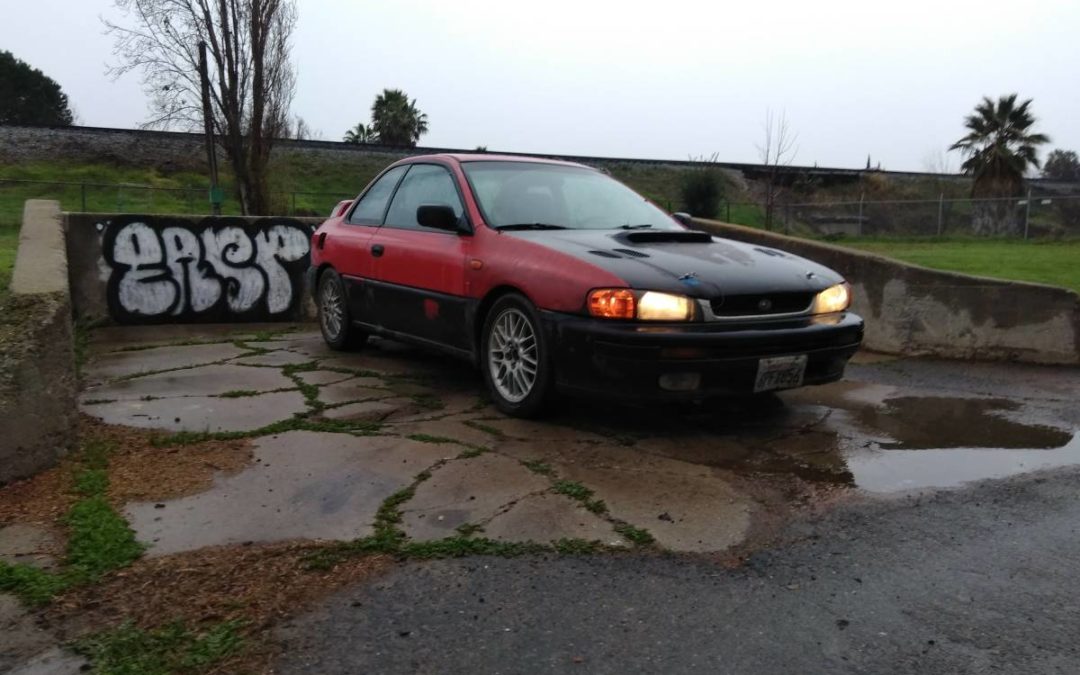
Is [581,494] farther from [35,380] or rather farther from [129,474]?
[35,380]

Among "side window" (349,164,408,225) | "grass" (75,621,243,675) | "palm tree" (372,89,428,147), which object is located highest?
"palm tree" (372,89,428,147)

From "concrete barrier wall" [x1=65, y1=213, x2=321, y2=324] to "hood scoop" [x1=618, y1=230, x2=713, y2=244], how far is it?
5.06 meters

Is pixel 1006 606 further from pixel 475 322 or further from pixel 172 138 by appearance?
pixel 172 138

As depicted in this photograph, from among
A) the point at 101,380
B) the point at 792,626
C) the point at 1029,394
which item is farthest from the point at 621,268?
the point at 101,380

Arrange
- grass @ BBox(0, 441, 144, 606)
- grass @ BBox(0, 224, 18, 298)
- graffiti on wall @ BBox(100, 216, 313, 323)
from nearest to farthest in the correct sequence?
grass @ BBox(0, 441, 144, 606), grass @ BBox(0, 224, 18, 298), graffiti on wall @ BBox(100, 216, 313, 323)

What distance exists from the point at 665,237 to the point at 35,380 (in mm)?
3257

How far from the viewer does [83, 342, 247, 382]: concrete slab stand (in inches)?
242

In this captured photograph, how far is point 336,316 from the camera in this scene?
6941mm

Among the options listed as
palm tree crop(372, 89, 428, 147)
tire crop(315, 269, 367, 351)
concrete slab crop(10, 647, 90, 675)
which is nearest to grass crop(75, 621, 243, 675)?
concrete slab crop(10, 647, 90, 675)

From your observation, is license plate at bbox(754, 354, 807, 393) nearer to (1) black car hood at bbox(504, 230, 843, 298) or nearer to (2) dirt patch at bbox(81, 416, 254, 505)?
(1) black car hood at bbox(504, 230, 843, 298)

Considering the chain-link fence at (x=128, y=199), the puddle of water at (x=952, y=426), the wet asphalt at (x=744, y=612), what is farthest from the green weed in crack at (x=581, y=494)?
the chain-link fence at (x=128, y=199)

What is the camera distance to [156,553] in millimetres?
3020

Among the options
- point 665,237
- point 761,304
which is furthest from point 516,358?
point 761,304

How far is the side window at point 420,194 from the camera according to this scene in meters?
5.63
